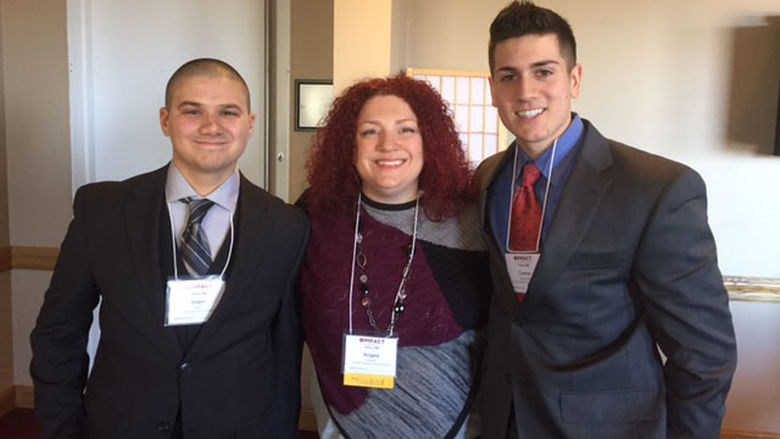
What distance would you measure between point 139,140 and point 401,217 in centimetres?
224

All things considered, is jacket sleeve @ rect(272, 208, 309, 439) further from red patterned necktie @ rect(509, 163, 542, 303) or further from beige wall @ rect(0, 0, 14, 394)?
beige wall @ rect(0, 0, 14, 394)

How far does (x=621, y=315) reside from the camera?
1.42 m

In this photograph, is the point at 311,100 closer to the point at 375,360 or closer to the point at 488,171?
the point at 488,171

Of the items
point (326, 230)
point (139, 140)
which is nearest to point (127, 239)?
point (326, 230)

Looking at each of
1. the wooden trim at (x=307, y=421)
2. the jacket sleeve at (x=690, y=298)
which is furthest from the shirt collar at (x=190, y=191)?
the wooden trim at (x=307, y=421)

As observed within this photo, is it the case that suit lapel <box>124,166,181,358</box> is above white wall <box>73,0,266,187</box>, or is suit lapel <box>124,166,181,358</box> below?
below

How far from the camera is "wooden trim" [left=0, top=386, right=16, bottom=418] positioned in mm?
3455

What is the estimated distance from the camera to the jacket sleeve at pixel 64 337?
157 cm

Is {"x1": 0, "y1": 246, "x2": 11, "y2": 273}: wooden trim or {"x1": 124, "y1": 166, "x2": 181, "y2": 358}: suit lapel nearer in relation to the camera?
{"x1": 124, "y1": 166, "x2": 181, "y2": 358}: suit lapel

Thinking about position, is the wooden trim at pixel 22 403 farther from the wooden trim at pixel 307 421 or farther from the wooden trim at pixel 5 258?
the wooden trim at pixel 5 258

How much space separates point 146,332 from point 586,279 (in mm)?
1086

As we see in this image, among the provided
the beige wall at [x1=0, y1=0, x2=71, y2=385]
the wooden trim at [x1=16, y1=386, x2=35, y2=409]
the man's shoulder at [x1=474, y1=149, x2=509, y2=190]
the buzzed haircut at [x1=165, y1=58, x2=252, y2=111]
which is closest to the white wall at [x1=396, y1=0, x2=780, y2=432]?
the man's shoulder at [x1=474, y1=149, x2=509, y2=190]

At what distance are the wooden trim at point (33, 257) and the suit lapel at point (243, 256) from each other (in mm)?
2322

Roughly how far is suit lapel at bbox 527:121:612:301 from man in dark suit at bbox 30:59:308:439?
2.33 feet
